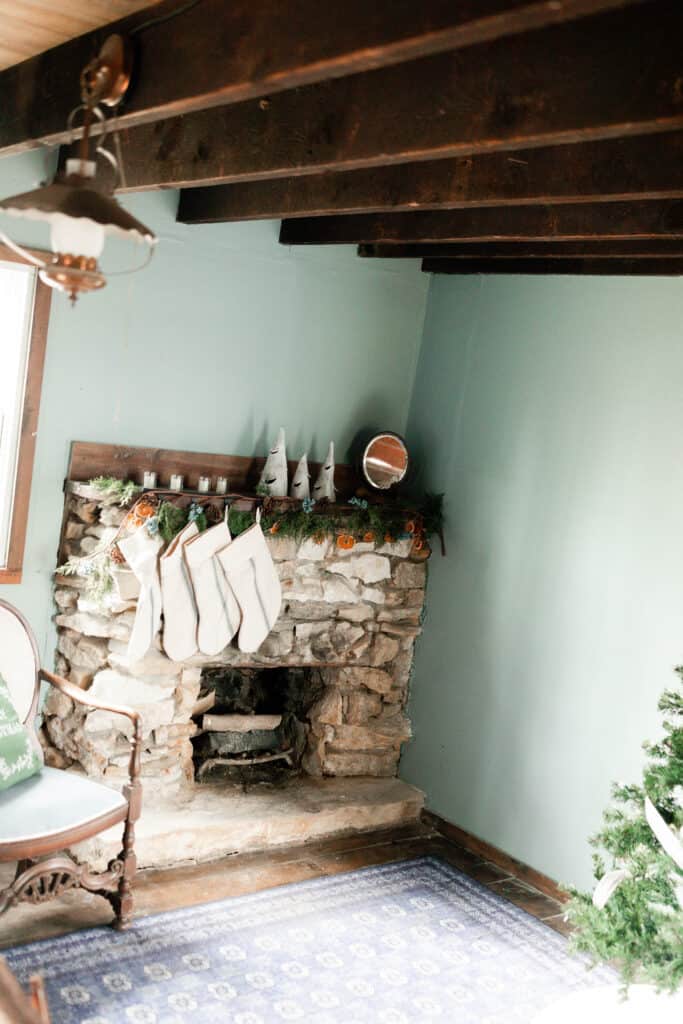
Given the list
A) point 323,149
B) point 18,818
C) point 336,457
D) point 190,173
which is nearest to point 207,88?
point 323,149

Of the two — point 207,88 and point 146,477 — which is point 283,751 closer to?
point 146,477

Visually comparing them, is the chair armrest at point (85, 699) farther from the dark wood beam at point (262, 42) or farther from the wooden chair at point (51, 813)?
the dark wood beam at point (262, 42)

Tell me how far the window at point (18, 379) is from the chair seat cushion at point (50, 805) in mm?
852

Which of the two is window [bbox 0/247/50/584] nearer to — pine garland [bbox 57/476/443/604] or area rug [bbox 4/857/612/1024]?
pine garland [bbox 57/476/443/604]

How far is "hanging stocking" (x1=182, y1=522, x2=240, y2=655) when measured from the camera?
3898mm

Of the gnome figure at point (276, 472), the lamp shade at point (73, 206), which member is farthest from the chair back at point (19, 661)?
the lamp shade at point (73, 206)

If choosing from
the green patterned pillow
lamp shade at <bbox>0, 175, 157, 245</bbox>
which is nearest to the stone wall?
the green patterned pillow

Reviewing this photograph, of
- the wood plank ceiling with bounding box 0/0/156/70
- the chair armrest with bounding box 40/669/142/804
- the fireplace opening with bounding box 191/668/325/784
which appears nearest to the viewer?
the wood plank ceiling with bounding box 0/0/156/70

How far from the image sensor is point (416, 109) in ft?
7.08

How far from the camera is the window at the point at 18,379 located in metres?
3.66

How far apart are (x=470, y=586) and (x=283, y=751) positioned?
118cm

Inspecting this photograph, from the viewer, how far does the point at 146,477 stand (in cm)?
390

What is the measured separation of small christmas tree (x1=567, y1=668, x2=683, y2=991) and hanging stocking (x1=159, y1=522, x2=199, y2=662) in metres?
1.80

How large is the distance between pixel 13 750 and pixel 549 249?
95.9 inches
